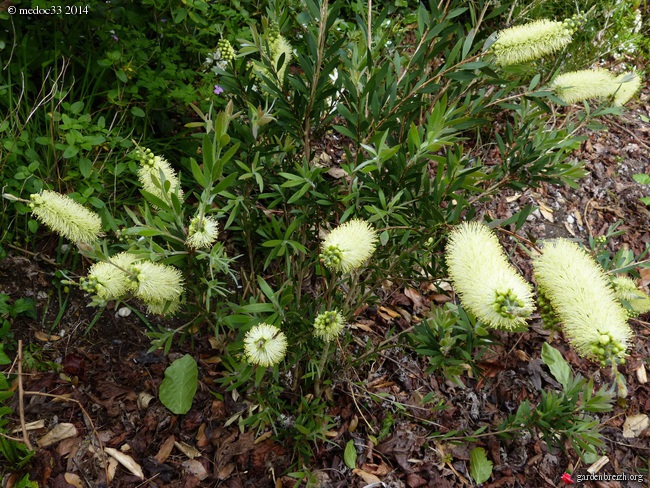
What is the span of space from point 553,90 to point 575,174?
11.9 inches

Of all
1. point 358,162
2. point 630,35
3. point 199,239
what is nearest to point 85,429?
point 199,239

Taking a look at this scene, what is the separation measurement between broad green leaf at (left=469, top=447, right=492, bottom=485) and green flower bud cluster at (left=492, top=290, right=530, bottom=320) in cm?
133

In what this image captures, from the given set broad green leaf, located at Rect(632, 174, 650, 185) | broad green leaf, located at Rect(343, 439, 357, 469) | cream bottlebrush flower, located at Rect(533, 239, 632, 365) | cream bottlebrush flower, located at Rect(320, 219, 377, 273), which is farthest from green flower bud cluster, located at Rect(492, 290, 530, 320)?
broad green leaf, located at Rect(632, 174, 650, 185)

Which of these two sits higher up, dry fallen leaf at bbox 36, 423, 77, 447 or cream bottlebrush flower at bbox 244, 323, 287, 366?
cream bottlebrush flower at bbox 244, 323, 287, 366

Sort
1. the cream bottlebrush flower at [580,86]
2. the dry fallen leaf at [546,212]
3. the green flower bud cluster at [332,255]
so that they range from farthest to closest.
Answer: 1. the dry fallen leaf at [546,212]
2. the cream bottlebrush flower at [580,86]
3. the green flower bud cluster at [332,255]

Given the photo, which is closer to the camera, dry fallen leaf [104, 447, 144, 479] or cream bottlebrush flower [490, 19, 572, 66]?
cream bottlebrush flower [490, 19, 572, 66]

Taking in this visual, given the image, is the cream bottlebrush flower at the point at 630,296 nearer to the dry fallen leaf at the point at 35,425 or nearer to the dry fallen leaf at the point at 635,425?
the dry fallen leaf at the point at 635,425

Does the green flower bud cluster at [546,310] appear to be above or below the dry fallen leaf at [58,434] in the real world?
above

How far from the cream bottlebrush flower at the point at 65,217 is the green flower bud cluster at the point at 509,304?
Answer: 113 centimetres

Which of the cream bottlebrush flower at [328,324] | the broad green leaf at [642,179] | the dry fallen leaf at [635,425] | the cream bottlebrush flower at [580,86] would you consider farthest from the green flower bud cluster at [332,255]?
the broad green leaf at [642,179]

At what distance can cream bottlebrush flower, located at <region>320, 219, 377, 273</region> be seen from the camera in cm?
132

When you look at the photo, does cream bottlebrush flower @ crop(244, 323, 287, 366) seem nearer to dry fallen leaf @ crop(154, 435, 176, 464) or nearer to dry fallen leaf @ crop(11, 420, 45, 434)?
dry fallen leaf @ crop(154, 435, 176, 464)

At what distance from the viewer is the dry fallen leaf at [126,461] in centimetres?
197

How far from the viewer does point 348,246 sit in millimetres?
1342
